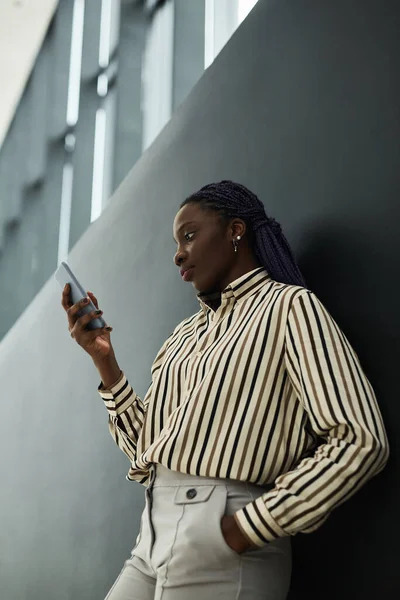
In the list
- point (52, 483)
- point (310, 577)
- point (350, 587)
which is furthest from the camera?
point (52, 483)

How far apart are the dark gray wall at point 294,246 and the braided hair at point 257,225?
0.24 ft

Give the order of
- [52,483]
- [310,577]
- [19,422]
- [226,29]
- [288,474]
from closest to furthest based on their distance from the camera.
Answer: [288,474], [310,577], [52,483], [226,29], [19,422]

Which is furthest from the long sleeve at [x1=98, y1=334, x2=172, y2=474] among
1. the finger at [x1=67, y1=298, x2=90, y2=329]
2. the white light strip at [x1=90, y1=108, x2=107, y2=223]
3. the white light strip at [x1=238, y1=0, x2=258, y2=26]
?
the white light strip at [x1=90, y1=108, x2=107, y2=223]

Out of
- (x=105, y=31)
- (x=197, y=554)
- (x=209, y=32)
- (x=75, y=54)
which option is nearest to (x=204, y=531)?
(x=197, y=554)

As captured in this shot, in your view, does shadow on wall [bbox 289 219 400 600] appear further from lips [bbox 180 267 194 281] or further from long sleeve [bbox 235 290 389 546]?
lips [bbox 180 267 194 281]

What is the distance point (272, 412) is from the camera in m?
1.46

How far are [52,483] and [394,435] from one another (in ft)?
7.42

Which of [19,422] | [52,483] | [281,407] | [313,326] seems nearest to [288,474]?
[281,407]

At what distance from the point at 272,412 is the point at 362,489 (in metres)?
0.23

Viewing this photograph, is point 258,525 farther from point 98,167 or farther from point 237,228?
point 98,167

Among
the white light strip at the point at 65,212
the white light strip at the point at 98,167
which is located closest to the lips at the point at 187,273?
the white light strip at the point at 98,167

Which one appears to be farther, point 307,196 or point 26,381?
point 26,381

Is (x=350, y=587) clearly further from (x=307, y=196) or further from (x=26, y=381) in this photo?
(x=26, y=381)

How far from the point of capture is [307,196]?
6.08 feet
